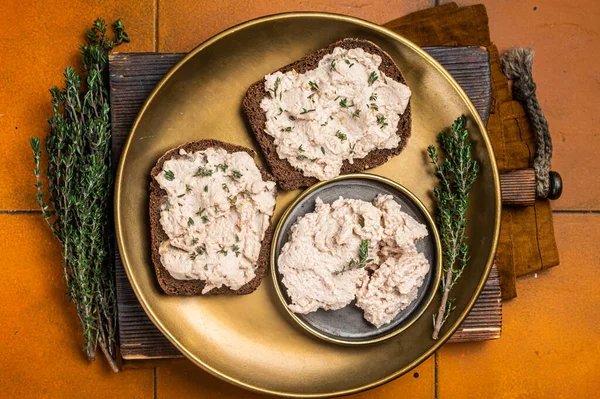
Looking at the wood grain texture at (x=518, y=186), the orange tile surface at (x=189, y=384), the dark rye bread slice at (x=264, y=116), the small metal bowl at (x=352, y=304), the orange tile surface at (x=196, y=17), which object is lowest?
the orange tile surface at (x=189, y=384)

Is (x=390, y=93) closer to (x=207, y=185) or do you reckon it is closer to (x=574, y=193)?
(x=207, y=185)

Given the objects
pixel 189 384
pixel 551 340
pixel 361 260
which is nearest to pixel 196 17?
pixel 361 260

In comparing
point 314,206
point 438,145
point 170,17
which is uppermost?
point 170,17

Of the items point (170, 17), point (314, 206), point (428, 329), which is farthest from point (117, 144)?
point (428, 329)

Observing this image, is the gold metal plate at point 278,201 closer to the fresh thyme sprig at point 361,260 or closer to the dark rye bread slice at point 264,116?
the dark rye bread slice at point 264,116

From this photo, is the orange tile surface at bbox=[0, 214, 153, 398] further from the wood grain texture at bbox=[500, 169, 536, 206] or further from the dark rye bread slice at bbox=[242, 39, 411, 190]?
the wood grain texture at bbox=[500, 169, 536, 206]

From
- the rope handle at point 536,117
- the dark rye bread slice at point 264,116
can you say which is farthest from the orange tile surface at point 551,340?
the dark rye bread slice at point 264,116

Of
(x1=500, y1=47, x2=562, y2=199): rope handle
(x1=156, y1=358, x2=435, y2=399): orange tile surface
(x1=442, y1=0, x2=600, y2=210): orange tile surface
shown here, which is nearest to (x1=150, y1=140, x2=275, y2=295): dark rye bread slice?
(x1=156, y1=358, x2=435, y2=399): orange tile surface
